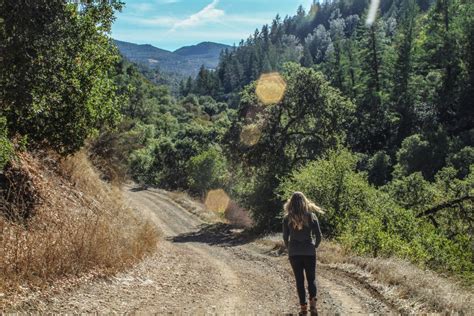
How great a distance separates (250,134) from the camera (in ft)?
104

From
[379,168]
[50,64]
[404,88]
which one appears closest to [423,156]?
[379,168]

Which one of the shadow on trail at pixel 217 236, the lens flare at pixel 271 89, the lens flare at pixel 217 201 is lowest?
the lens flare at pixel 217 201

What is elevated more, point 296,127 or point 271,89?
point 271,89

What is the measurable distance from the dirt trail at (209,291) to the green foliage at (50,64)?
4002mm

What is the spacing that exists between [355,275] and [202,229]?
2004 cm

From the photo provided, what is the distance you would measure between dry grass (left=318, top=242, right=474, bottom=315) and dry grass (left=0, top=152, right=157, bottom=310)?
233 inches

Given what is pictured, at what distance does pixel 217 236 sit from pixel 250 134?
7827 mm

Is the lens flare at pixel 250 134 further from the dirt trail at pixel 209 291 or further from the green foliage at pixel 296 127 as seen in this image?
the dirt trail at pixel 209 291

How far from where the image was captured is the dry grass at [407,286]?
8.46 metres

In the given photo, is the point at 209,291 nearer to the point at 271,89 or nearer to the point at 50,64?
the point at 50,64

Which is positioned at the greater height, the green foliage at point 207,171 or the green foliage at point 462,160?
the green foliage at point 462,160

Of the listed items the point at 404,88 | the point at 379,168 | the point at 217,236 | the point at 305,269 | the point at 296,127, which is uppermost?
the point at 404,88

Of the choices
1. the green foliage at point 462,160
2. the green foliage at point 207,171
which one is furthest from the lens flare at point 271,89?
the green foliage at point 462,160

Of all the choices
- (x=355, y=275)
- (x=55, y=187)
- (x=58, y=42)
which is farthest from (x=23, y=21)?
(x=355, y=275)
